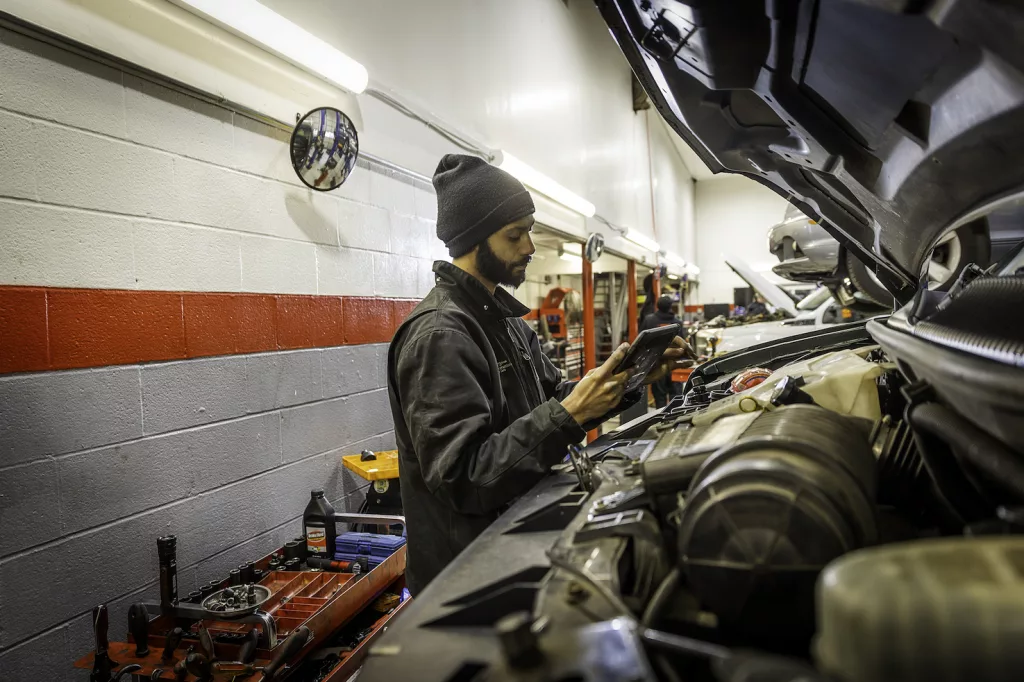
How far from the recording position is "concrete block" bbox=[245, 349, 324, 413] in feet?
7.37

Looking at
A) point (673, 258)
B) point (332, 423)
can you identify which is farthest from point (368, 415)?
point (673, 258)

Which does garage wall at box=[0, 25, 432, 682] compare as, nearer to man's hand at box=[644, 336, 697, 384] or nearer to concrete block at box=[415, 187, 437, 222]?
concrete block at box=[415, 187, 437, 222]

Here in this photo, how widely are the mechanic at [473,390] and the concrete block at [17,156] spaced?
1.09 metres

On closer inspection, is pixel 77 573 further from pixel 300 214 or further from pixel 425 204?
pixel 425 204

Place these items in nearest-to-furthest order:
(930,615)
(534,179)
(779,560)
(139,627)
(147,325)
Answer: (930,615) < (779,560) < (139,627) < (147,325) < (534,179)

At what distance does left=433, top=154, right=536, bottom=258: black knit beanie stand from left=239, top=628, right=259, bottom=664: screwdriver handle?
46.7 inches

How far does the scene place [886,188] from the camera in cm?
140

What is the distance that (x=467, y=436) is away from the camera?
50.3 inches

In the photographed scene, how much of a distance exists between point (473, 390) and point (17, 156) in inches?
54.8

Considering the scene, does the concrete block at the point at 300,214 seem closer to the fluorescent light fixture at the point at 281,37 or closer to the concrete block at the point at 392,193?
the concrete block at the point at 392,193

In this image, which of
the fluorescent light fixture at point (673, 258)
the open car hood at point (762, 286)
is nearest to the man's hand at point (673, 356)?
the open car hood at point (762, 286)

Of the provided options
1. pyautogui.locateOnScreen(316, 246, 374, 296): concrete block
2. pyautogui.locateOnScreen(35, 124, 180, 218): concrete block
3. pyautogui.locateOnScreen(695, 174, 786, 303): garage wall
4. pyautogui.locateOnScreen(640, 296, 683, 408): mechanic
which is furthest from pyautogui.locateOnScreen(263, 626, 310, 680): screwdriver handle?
pyautogui.locateOnScreen(695, 174, 786, 303): garage wall

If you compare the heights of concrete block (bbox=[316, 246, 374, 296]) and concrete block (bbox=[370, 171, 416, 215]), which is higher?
concrete block (bbox=[370, 171, 416, 215])

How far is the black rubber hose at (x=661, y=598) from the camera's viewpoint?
67cm
